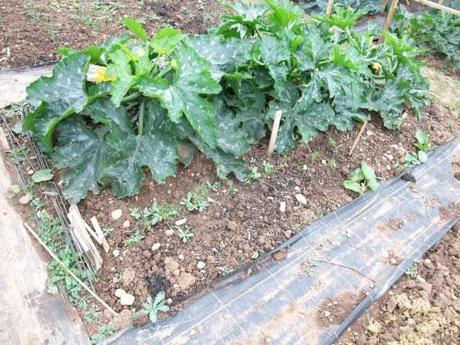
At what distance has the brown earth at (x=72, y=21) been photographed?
142 inches

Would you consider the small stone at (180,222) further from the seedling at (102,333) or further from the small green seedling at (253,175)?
the seedling at (102,333)

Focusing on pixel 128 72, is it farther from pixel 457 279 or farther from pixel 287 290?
pixel 457 279

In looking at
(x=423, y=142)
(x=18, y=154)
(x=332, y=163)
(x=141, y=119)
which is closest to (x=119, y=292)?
(x=141, y=119)

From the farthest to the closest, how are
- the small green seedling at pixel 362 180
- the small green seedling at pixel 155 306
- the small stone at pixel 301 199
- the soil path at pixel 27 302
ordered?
the small green seedling at pixel 362 180 → the small stone at pixel 301 199 → the small green seedling at pixel 155 306 → the soil path at pixel 27 302

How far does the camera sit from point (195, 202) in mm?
2521

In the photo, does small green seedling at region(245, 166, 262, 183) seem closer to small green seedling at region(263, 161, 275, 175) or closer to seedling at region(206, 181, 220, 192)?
small green seedling at region(263, 161, 275, 175)

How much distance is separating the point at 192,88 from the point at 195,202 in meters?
0.70

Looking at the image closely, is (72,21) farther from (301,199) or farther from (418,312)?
(418,312)

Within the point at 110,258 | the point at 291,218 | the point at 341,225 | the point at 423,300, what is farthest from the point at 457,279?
the point at 110,258

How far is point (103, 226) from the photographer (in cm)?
234

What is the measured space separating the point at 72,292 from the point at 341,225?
165 centimetres

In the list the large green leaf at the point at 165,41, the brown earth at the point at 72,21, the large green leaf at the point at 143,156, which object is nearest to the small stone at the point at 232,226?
the large green leaf at the point at 143,156

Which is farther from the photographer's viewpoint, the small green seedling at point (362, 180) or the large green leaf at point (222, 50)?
the small green seedling at point (362, 180)

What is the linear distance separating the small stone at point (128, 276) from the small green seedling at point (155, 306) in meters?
0.15
